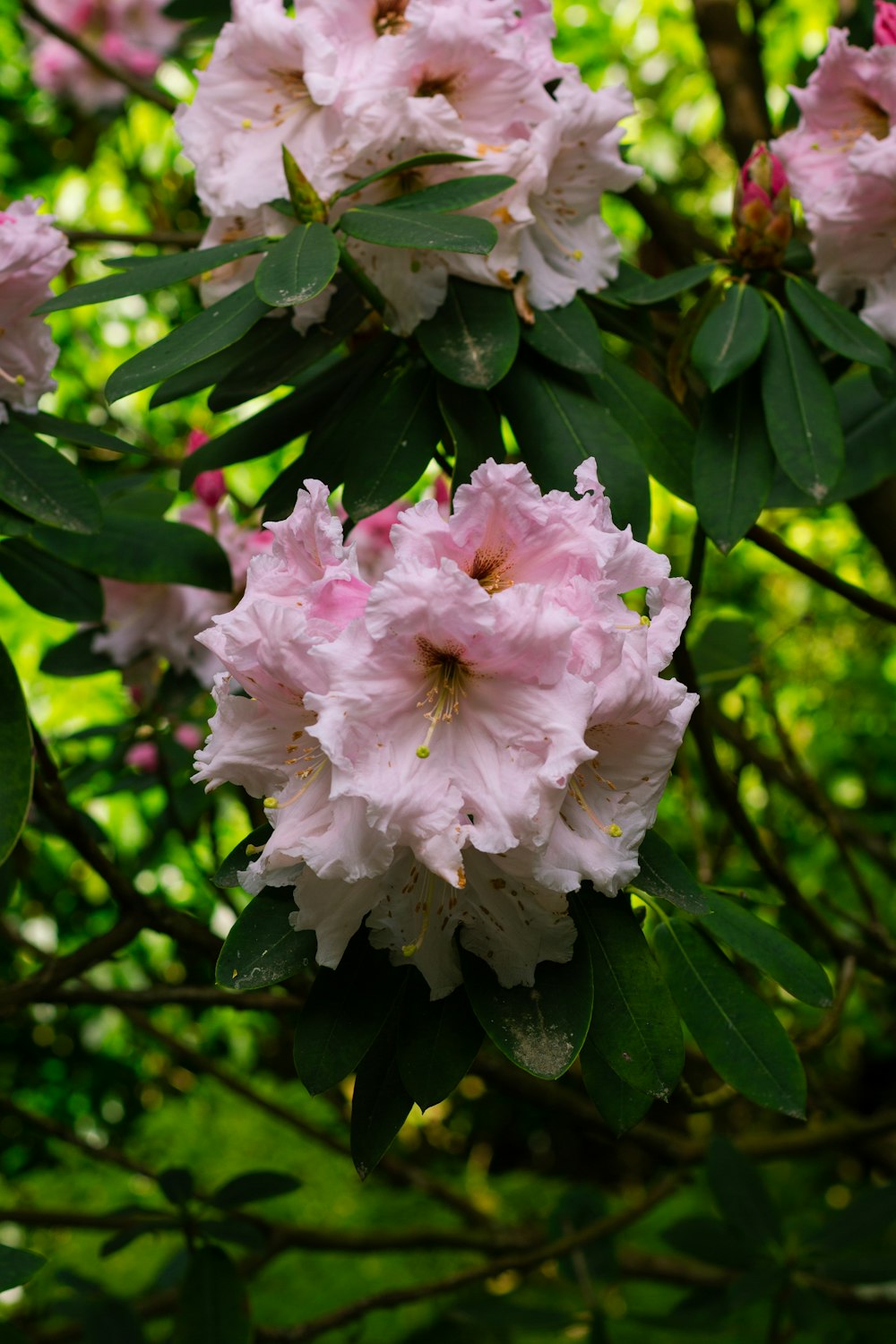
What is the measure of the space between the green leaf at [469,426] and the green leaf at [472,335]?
4 cm

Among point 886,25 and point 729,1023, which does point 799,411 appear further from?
point 729,1023

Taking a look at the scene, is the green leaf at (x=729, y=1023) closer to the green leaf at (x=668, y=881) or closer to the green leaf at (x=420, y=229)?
the green leaf at (x=668, y=881)

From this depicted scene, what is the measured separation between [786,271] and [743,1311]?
191 centimetres

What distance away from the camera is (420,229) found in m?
0.95

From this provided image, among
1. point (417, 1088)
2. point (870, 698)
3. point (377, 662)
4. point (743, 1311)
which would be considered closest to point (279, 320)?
point (377, 662)

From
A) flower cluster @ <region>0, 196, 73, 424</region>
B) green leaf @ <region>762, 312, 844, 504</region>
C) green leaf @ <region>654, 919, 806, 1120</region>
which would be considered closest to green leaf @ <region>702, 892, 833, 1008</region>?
green leaf @ <region>654, 919, 806, 1120</region>

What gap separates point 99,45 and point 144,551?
2.64 metres

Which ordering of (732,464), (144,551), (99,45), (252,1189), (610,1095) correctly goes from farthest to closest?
(99,45), (252,1189), (144,551), (732,464), (610,1095)

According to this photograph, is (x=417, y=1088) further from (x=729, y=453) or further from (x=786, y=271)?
(x=786, y=271)

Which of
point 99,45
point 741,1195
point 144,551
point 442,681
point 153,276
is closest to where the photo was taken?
point 442,681

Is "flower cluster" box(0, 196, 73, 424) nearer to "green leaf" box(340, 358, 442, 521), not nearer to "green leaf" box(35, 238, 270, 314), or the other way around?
"green leaf" box(35, 238, 270, 314)

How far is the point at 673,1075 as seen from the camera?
83 centimetres

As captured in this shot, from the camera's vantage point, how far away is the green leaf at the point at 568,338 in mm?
1106

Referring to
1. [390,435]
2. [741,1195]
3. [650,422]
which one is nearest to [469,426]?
[390,435]
